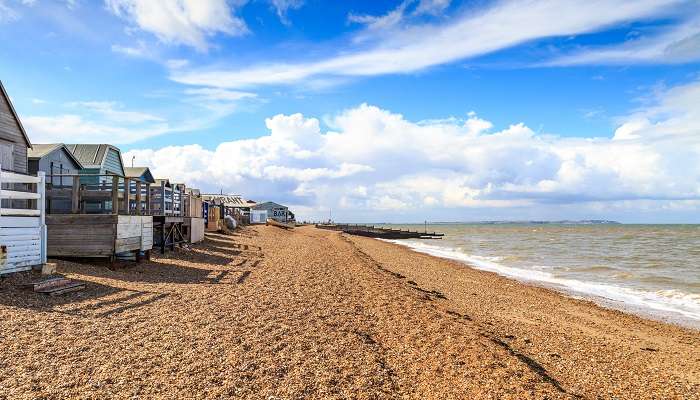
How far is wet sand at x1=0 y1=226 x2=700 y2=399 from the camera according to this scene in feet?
17.7

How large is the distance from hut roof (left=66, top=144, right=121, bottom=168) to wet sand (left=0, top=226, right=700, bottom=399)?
17.8 metres

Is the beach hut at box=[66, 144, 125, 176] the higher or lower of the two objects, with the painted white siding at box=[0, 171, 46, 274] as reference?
higher

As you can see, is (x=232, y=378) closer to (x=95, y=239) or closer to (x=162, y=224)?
(x=95, y=239)

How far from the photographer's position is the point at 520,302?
13.7 m

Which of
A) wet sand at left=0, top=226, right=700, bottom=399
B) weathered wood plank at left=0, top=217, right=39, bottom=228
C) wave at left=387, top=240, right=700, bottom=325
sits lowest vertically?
wave at left=387, top=240, right=700, bottom=325

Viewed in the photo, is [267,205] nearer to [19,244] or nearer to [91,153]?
[91,153]

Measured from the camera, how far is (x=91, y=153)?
2825cm

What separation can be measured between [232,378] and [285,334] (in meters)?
1.97

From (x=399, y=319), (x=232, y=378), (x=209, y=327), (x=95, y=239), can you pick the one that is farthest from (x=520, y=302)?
(x=95, y=239)

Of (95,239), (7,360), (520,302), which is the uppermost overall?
(95,239)

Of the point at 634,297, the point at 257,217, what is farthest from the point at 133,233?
the point at 257,217

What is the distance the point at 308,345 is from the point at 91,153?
26729 mm

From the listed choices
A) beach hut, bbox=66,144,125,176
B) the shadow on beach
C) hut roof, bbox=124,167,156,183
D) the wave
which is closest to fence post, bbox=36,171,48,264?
the shadow on beach

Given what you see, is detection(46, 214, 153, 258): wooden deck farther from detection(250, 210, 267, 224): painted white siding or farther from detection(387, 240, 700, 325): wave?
detection(250, 210, 267, 224): painted white siding
